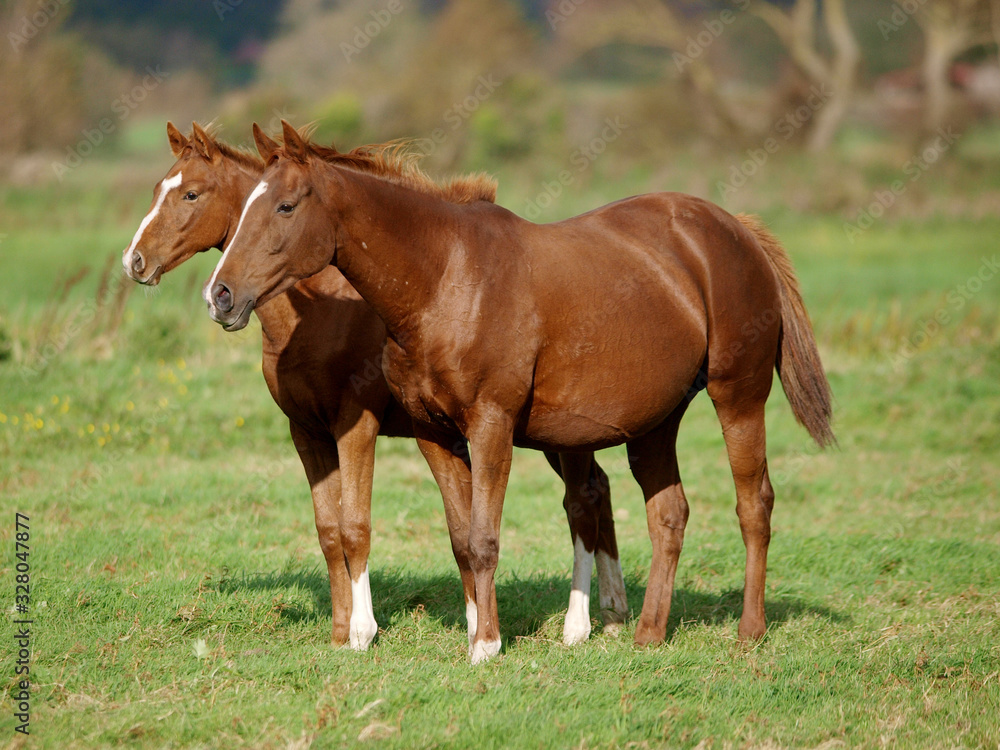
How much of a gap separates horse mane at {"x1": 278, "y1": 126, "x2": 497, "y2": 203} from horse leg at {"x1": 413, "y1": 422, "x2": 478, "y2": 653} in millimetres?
1122

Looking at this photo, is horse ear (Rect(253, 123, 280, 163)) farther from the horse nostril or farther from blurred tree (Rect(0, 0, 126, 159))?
blurred tree (Rect(0, 0, 126, 159))

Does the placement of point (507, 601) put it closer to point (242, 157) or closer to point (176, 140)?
point (242, 157)

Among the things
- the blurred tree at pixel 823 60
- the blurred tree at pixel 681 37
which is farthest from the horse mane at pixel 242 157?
the blurred tree at pixel 823 60

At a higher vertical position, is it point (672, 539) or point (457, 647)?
point (672, 539)

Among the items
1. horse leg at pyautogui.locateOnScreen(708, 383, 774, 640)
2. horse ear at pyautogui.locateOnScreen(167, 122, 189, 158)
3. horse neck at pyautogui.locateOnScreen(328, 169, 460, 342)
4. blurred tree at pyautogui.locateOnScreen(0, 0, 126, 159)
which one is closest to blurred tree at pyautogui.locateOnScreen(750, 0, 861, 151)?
blurred tree at pyautogui.locateOnScreen(0, 0, 126, 159)

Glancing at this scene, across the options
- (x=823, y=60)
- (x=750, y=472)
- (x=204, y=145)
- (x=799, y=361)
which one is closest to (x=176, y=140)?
(x=204, y=145)

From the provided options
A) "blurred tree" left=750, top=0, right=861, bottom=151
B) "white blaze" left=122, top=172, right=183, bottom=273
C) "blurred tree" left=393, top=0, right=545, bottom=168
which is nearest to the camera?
"white blaze" left=122, top=172, right=183, bottom=273

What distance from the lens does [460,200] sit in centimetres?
491

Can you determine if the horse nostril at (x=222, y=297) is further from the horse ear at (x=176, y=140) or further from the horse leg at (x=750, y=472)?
the horse leg at (x=750, y=472)

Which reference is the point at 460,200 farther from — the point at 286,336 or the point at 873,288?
the point at 873,288

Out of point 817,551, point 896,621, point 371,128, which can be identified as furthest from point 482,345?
point 371,128

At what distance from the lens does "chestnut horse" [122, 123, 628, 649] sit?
489 cm

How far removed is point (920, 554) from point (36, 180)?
23.9m

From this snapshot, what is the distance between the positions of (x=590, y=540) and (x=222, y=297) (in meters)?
2.48
